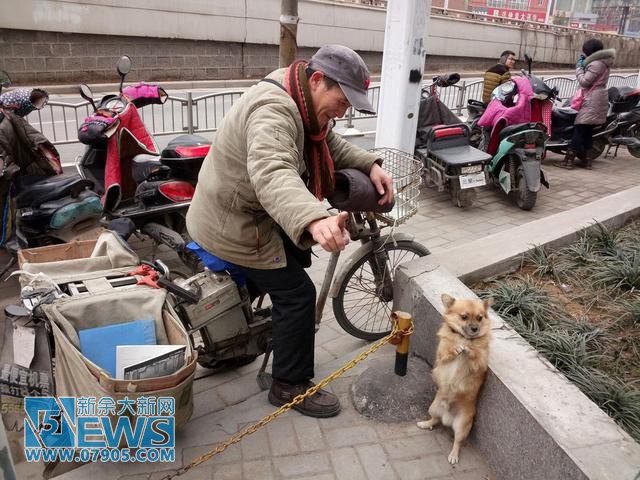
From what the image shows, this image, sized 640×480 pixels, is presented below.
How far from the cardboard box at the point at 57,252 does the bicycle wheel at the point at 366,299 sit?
168cm

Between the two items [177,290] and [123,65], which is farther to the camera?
[123,65]

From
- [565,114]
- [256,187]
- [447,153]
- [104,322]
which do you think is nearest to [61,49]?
[447,153]

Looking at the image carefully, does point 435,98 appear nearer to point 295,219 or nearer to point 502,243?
point 502,243

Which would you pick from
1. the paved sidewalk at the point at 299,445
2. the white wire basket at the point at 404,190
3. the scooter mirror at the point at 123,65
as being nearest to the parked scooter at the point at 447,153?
the white wire basket at the point at 404,190

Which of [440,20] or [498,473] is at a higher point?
[440,20]

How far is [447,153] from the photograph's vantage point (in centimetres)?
668

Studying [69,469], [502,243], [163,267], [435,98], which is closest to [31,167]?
[163,267]

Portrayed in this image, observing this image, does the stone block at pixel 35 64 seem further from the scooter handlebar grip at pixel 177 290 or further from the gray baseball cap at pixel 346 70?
the gray baseball cap at pixel 346 70

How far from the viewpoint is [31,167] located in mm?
4523

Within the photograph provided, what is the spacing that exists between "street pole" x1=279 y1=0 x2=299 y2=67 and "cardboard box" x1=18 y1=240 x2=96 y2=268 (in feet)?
8.79

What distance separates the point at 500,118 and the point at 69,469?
6.30m

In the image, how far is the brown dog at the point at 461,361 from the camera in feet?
8.20

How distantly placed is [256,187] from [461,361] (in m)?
1.30

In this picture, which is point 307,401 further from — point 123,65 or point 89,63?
point 89,63
